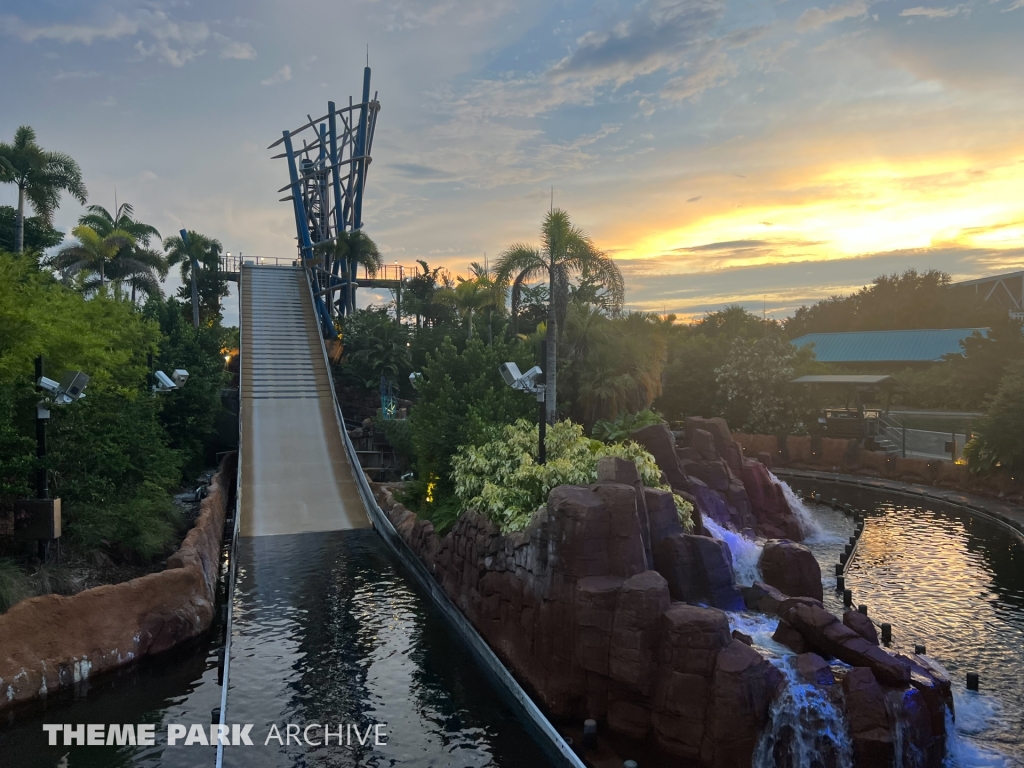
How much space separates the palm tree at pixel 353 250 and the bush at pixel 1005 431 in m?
32.4

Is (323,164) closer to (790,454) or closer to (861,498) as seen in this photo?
(790,454)

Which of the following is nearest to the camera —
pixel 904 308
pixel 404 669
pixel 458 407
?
pixel 404 669

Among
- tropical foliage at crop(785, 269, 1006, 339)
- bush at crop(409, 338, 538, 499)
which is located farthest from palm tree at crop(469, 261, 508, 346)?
tropical foliage at crop(785, 269, 1006, 339)

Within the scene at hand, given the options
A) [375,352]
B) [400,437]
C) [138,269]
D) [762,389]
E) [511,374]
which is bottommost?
[400,437]

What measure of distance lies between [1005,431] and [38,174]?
39275 mm

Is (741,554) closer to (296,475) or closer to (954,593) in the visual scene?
(954,593)

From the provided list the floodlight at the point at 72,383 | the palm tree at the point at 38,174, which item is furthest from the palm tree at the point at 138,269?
the floodlight at the point at 72,383

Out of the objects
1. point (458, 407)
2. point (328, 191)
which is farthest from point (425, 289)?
point (458, 407)

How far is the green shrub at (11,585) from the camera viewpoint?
11.3 metres

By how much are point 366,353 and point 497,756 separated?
92.4ft

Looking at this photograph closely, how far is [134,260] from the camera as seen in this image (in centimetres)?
4478

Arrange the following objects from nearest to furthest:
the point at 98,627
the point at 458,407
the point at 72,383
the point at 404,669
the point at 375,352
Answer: the point at 98,627 < the point at 404,669 < the point at 72,383 < the point at 458,407 < the point at 375,352

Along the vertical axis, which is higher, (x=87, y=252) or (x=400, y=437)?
(x=87, y=252)

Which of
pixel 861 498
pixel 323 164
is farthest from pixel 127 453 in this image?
pixel 323 164
